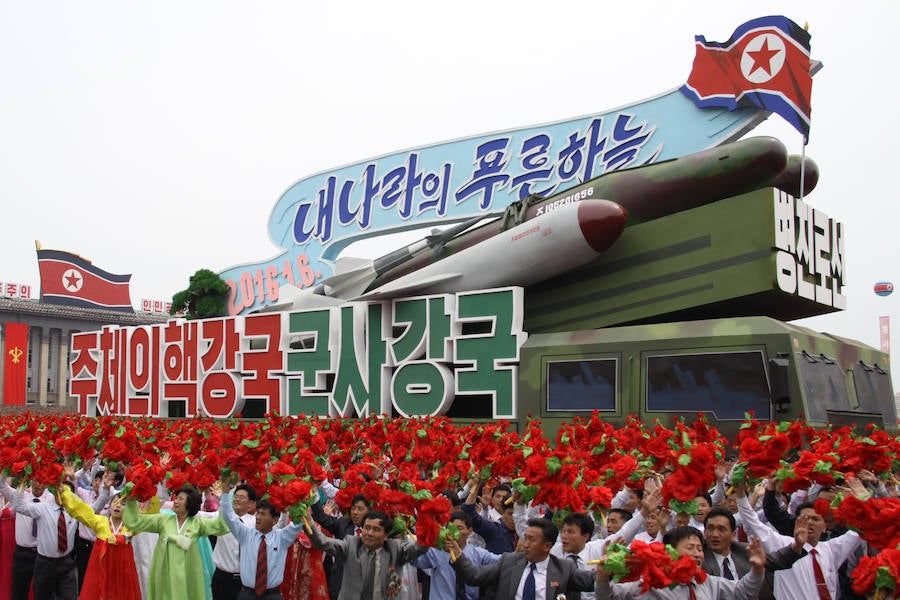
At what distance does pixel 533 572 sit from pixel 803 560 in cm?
199

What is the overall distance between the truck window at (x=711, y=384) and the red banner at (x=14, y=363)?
51.4m

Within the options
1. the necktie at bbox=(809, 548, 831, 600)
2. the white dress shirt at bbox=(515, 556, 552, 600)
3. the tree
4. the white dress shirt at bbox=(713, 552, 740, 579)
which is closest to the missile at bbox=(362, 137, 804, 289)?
the necktie at bbox=(809, 548, 831, 600)

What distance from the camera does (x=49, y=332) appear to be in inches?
2581

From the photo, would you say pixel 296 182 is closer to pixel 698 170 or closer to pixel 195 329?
pixel 195 329

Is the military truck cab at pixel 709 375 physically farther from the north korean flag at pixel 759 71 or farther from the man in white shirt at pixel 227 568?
the man in white shirt at pixel 227 568

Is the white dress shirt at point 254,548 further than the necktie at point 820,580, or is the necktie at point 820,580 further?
the white dress shirt at point 254,548

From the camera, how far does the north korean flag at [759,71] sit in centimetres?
1748

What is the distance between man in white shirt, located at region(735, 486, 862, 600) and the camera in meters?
5.52

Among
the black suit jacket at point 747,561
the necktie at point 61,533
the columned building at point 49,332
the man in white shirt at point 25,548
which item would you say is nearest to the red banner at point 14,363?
the columned building at point 49,332

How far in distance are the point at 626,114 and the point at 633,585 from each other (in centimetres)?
1993

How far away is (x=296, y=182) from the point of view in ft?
112

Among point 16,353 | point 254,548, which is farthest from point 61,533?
point 16,353

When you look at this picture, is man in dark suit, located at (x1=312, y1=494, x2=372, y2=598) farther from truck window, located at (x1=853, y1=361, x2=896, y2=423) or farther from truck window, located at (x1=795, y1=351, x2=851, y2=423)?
truck window, located at (x1=853, y1=361, x2=896, y2=423)

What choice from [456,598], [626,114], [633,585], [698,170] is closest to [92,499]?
[456,598]
